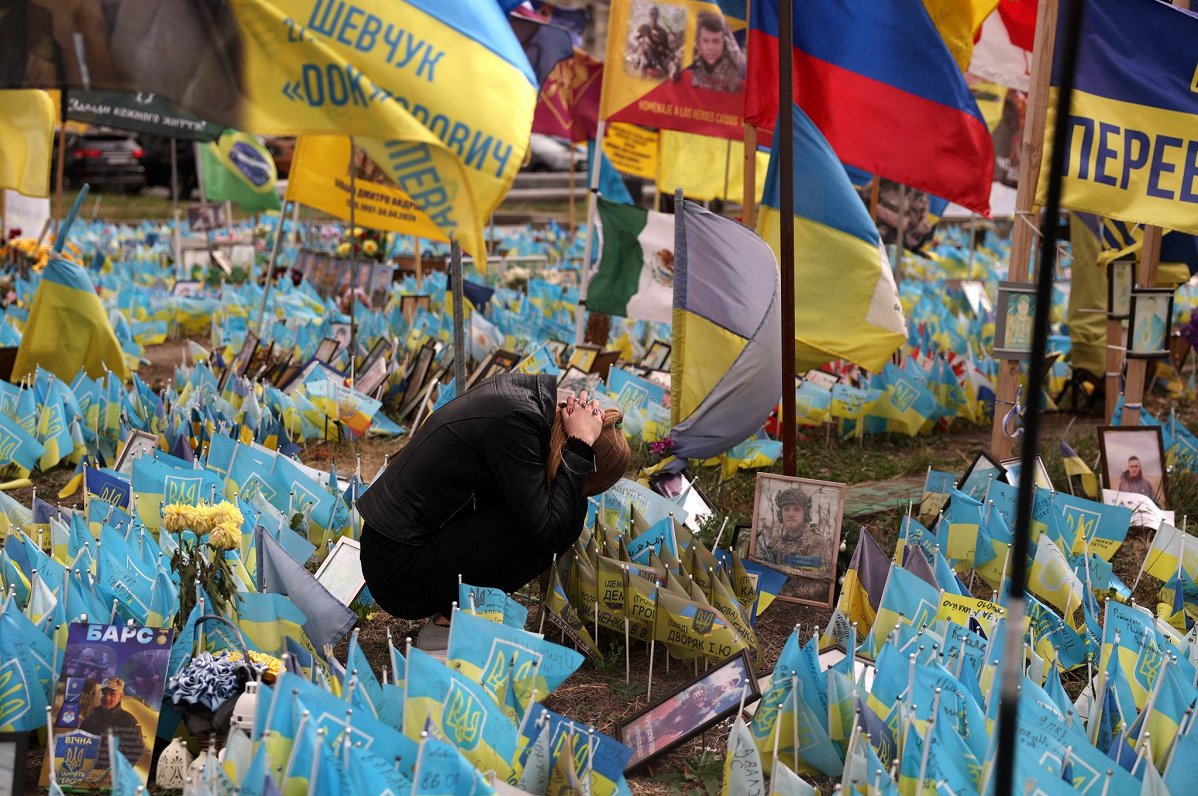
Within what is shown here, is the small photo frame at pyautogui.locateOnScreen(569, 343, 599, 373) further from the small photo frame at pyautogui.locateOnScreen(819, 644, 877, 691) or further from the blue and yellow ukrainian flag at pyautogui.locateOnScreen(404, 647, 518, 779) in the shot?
the blue and yellow ukrainian flag at pyautogui.locateOnScreen(404, 647, 518, 779)

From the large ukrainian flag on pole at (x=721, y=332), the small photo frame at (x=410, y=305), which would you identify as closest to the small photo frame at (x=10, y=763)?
the large ukrainian flag on pole at (x=721, y=332)

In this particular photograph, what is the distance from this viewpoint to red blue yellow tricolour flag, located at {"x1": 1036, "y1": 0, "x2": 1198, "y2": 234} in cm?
501

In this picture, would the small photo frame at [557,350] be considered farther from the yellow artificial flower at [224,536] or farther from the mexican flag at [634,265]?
the yellow artificial flower at [224,536]

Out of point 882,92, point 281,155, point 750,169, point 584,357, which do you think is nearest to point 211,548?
point 750,169

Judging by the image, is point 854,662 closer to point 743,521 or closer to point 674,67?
point 743,521

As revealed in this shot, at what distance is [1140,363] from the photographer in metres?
5.94

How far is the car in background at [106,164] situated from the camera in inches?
914

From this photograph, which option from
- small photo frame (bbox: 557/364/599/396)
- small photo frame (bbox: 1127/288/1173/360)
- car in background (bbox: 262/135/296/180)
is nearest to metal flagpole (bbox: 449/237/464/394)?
small photo frame (bbox: 557/364/599/396)

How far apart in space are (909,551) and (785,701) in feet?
3.69

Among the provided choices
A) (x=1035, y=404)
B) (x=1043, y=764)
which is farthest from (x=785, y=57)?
(x=1035, y=404)

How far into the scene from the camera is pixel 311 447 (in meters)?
6.28

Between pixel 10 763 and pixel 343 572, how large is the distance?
1391 millimetres

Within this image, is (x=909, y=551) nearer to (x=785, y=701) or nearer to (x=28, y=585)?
(x=785, y=701)

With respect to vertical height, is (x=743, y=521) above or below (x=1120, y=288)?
below
